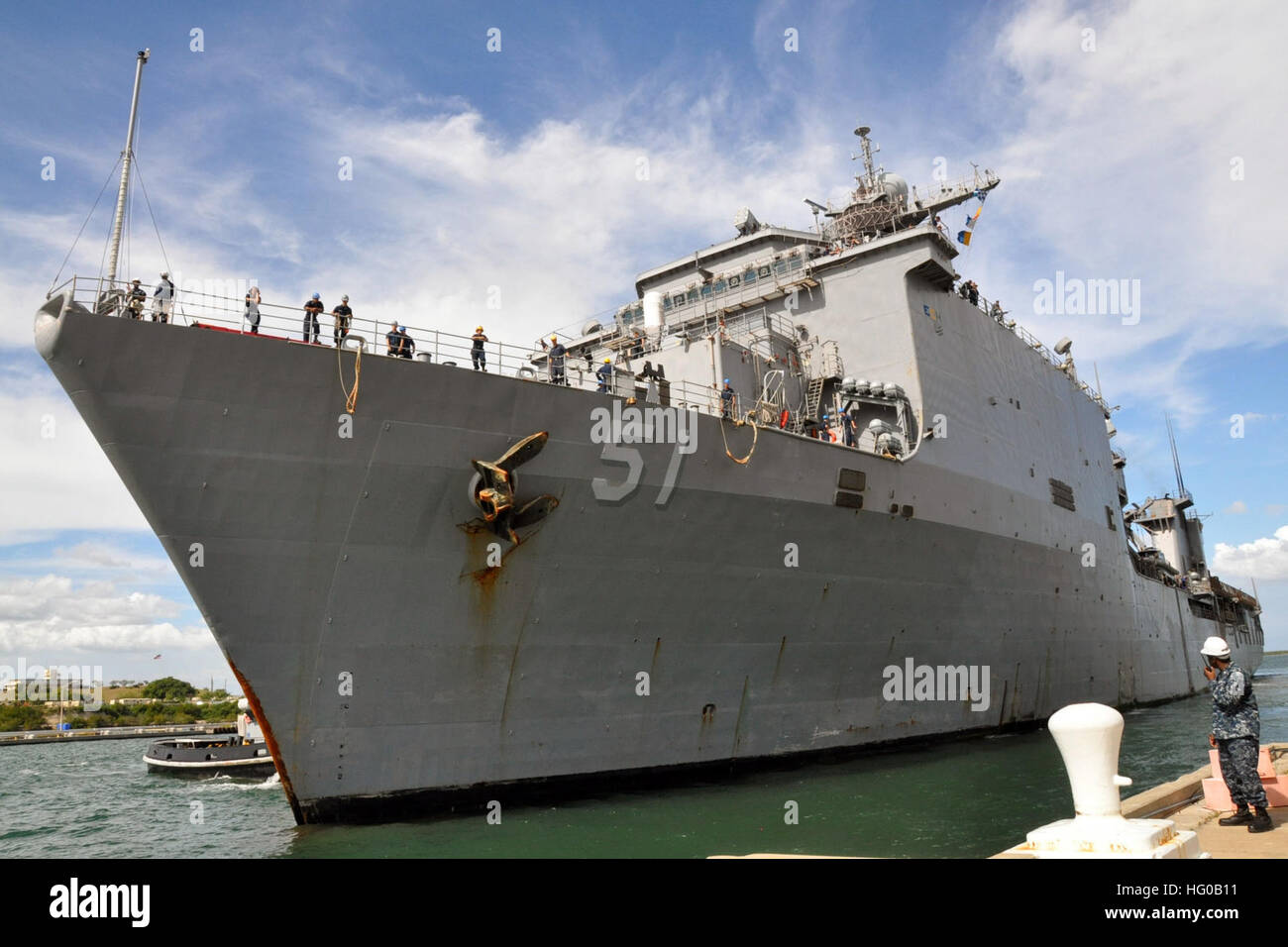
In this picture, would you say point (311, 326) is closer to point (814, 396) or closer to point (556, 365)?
point (556, 365)

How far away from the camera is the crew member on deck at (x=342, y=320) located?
9516mm

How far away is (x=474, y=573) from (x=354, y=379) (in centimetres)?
284

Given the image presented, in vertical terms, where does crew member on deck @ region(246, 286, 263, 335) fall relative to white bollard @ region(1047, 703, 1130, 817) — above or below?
above

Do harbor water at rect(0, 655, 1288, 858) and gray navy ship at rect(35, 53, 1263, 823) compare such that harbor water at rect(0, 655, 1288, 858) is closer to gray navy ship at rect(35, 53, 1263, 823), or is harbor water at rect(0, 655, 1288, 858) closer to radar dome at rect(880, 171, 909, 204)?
gray navy ship at rect(35, 53, 1263, 823)

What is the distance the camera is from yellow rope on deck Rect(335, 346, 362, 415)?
9375 millimetres

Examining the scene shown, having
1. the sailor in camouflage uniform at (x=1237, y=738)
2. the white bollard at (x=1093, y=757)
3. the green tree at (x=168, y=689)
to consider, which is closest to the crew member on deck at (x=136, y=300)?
the white bollard at (x=1093, y=757)

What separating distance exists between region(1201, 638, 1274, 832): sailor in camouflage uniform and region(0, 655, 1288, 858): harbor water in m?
3.07

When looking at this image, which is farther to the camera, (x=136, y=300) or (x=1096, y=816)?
(x=136, y=300)

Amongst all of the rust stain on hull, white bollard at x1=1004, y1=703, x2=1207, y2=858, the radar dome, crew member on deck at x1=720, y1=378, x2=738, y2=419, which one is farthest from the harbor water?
the radar dome

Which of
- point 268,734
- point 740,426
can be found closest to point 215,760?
point 268,734

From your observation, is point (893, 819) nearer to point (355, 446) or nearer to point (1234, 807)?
point (1234, 807)

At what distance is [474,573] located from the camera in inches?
400

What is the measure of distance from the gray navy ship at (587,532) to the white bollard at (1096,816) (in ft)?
23.5

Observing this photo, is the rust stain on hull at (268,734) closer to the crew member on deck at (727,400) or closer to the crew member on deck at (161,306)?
the crew member on deck at (161,306)
